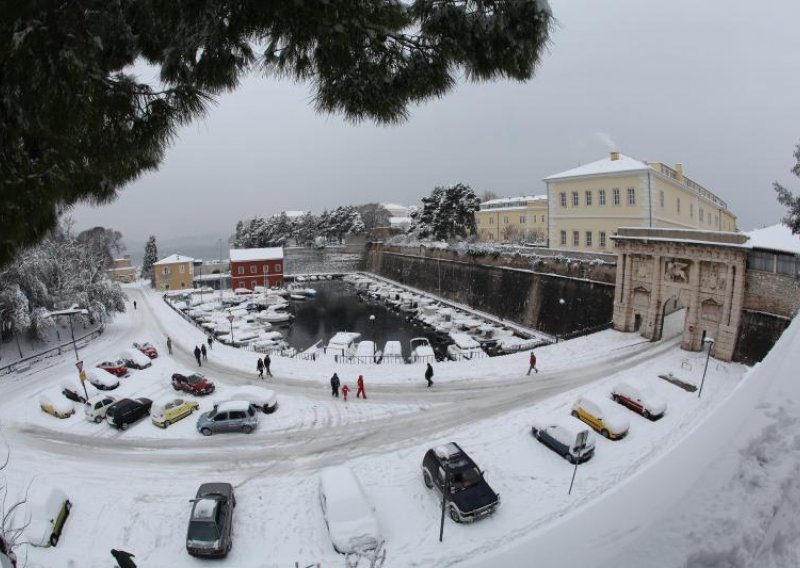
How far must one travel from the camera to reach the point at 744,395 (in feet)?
6.91

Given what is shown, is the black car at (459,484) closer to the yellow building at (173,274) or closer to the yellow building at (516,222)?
the yellow building at (173,274)

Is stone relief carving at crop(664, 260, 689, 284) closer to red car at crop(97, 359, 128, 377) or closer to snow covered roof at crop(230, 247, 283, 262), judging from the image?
red car at crop(97, 359, 128, 377)

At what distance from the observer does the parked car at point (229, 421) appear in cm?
1292

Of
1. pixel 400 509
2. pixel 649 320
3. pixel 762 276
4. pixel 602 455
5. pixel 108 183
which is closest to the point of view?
pixel 108 183

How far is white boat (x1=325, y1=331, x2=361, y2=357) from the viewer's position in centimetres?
2388

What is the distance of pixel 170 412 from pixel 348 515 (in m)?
8.18

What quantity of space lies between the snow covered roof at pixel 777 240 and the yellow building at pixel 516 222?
35220mm

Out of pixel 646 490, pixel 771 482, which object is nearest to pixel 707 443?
pixel 771 482

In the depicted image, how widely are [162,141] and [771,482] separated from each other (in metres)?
4.08

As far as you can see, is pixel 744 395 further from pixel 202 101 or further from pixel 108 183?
A: pixel 108 183

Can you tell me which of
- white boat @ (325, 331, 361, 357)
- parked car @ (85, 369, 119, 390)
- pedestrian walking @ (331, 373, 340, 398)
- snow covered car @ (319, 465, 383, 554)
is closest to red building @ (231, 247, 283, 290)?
white boat @ (325, 331, 361, 357)

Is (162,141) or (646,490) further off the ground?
(162,141)

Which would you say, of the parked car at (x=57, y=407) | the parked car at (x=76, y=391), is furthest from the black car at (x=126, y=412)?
the parked car at (x=76, y=391)

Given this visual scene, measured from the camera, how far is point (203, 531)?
27.0ft
